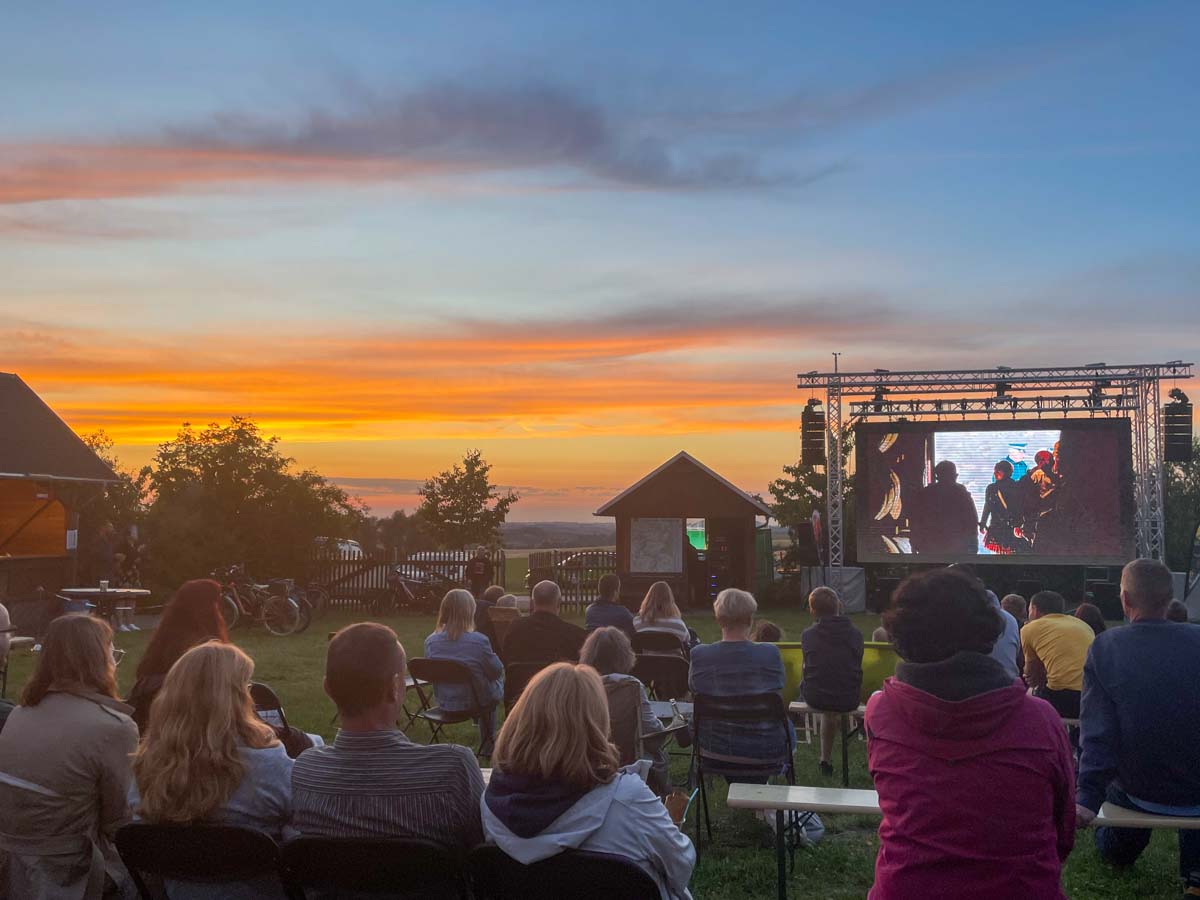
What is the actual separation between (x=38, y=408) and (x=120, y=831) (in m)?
21.6

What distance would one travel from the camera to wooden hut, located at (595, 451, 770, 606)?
25750mm

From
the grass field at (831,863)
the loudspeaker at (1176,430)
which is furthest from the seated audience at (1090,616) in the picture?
the loudspeaker at (1176,430)

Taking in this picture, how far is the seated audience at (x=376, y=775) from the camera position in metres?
3.02

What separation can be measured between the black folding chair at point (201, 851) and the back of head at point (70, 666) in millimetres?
825

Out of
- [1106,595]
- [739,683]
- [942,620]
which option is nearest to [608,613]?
[739,683]

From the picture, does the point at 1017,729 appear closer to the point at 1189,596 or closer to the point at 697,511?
the point at 1189,596

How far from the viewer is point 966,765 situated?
2.78 meters

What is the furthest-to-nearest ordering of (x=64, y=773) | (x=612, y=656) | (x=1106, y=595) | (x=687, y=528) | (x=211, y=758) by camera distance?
(x=687, y=528), (x=1106, y=595), (x=612, y=656), (x=64, y=773), (x=211, y=758)

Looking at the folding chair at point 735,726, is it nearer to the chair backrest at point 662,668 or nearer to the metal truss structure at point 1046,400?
the chair backrest at point 662,668

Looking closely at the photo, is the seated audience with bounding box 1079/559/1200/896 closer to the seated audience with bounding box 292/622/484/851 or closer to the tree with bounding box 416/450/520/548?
the seated audience with bounding box 292/622/484/851

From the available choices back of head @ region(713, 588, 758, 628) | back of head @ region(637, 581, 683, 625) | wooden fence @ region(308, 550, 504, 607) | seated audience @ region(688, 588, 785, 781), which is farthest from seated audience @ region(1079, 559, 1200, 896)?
wooden fence @ region(308, 550, 504, 607)

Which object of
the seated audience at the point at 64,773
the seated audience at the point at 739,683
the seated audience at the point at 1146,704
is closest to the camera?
the seated audience at the point at 64,773

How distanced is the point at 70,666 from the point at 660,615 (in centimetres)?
596

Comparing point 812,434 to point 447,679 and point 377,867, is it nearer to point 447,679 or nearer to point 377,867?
point 447,679
